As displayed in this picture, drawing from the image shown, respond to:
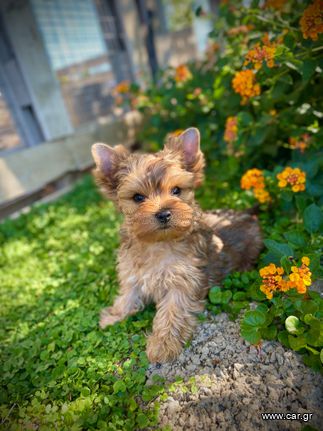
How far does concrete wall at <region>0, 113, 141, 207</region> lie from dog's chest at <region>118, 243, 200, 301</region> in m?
3.81

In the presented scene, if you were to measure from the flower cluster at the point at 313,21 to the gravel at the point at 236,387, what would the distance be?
99.2 inches

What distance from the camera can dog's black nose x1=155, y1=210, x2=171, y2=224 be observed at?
2.48 m

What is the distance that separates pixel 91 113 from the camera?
7832 mm

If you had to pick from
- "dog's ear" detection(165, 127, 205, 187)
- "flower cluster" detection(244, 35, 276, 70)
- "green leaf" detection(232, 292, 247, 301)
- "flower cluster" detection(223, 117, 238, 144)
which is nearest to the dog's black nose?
"dog's ear" detection(165, 127, 205, 187)

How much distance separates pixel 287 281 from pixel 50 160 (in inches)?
212

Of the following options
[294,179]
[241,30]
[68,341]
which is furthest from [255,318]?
[241,30]

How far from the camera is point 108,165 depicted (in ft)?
9.48

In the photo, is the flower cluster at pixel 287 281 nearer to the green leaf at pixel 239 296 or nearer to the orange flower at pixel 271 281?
the orange flower at pixel 271 281

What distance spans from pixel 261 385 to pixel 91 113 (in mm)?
7035

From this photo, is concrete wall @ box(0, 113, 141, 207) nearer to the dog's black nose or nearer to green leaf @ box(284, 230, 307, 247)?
the dog's black nose

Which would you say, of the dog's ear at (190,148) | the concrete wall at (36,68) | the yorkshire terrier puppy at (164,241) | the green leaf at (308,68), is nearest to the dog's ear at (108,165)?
the yorkshire terrier puppy at (164,241)

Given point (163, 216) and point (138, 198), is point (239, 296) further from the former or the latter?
point (138, 198)

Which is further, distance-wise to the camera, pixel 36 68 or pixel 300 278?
pixel 36 68

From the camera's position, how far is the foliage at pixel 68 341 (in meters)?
2.32
